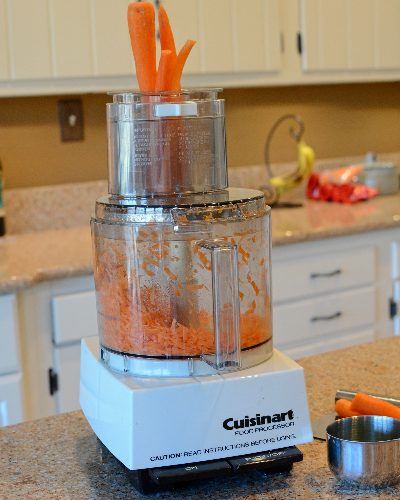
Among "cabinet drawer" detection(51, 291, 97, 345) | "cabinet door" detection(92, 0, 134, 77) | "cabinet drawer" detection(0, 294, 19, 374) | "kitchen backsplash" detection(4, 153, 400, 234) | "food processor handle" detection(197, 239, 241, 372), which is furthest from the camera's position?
"kitchen backsplash" detection(4, 153, 400, 234)

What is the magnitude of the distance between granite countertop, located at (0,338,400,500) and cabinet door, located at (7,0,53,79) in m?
1.55

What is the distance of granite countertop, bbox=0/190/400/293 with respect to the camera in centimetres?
231

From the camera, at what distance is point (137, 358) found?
3.40ft

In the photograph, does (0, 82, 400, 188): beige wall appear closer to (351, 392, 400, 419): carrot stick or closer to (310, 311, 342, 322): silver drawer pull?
(310, 311, 342, 322): silver drawer pull

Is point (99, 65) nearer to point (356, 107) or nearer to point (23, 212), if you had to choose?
point (23, 212)

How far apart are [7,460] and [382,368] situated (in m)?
0.64

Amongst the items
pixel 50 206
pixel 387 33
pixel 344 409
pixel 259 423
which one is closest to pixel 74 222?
pixel 50 206

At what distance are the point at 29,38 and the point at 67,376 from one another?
3.33 ft

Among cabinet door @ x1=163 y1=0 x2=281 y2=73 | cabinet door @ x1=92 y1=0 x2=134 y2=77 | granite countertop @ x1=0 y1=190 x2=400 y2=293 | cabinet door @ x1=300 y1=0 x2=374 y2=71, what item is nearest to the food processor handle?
granite countertop @ x1=0 y1=190 x2=400 y2=293

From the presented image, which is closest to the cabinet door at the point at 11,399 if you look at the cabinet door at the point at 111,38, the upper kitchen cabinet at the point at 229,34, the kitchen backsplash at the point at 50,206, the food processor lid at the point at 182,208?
the kitchen backsplash at the point at 50,206

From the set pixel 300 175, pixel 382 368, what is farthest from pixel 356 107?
pixel 382 368

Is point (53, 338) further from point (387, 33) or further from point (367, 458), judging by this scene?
point (387, 33)

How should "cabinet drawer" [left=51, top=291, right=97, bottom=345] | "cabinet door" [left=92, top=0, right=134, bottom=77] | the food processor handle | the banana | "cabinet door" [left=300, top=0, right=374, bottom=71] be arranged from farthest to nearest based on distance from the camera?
the banana
"cabinet door" [left=300, top=0, right=374, bottom=71]
"cabinet door" [left=92, top=0, right=134, bottom=77]
"cabinet drawer" [left=51, top=291, right=97, bottom=345]
the food processor handle

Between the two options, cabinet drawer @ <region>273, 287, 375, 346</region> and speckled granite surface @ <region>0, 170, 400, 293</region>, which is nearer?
speckled granite surface @ <region>0, 170, 400, 293</region>
